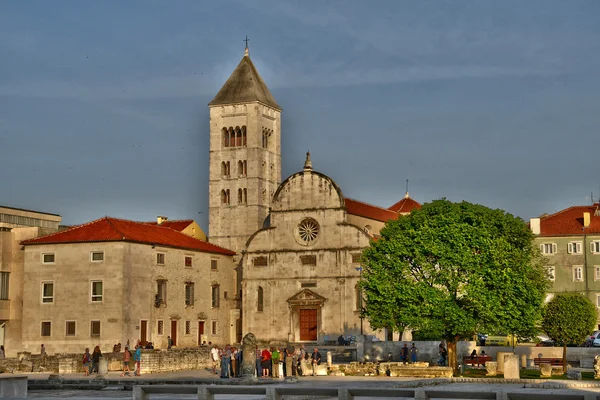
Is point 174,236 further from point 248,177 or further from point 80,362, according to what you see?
point 80,362

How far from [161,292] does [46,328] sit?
8388 millimetres

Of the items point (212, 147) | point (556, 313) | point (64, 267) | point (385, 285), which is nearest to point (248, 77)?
point (212, 147)

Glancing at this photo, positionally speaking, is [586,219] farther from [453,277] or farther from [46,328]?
[46,328]

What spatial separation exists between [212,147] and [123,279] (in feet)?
82.0

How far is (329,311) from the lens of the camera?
258 feet

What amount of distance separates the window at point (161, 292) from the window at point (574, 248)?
35549 millimetres

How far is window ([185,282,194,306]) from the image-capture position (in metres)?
75.7

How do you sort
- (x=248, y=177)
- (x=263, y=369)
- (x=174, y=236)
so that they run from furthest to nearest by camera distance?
(x=248, y=177) < (x=174, y=236) < (x=263, y=369)

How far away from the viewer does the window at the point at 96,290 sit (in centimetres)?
6788

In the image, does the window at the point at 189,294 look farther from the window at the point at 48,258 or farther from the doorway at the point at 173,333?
the window at the point at 48,258

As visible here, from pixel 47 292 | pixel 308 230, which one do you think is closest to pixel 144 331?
pixel 47 292

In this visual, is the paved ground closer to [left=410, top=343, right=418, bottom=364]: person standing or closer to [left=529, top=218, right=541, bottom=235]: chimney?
[left=410, top=343, right=418, bottom=364]: person standing

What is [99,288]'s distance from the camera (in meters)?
67.9

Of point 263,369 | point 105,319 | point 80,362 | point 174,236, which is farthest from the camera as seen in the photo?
point 174,236
